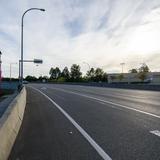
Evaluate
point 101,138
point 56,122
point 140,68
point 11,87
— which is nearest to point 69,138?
point 101,138

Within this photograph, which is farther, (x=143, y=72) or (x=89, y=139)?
(x=143, y=72)

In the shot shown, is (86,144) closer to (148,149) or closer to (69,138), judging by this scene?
(69,138)

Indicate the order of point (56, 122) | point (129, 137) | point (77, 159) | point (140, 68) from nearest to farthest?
point (77, 159) → point (129, 137) → point (56, 122) → point (140, 68)

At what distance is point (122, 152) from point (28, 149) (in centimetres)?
230

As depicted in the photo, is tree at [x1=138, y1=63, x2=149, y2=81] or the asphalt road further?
tree at [x1=138, y1=63, x2=149, y2=81]

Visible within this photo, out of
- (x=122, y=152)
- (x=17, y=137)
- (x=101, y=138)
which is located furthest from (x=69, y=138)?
(x=122, y=152)

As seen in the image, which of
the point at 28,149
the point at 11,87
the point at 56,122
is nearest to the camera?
the point at 28,149

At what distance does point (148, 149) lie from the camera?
8.27 m

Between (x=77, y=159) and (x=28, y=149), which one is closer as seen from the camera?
(x=77, y=159)

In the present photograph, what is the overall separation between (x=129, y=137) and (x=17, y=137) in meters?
3.21

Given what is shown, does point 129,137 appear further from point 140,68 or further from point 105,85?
point 140,68

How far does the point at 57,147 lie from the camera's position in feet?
28.9

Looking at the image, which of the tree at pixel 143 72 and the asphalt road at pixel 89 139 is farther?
the tree at pixel 143 72

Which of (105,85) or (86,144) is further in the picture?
(105,85)
